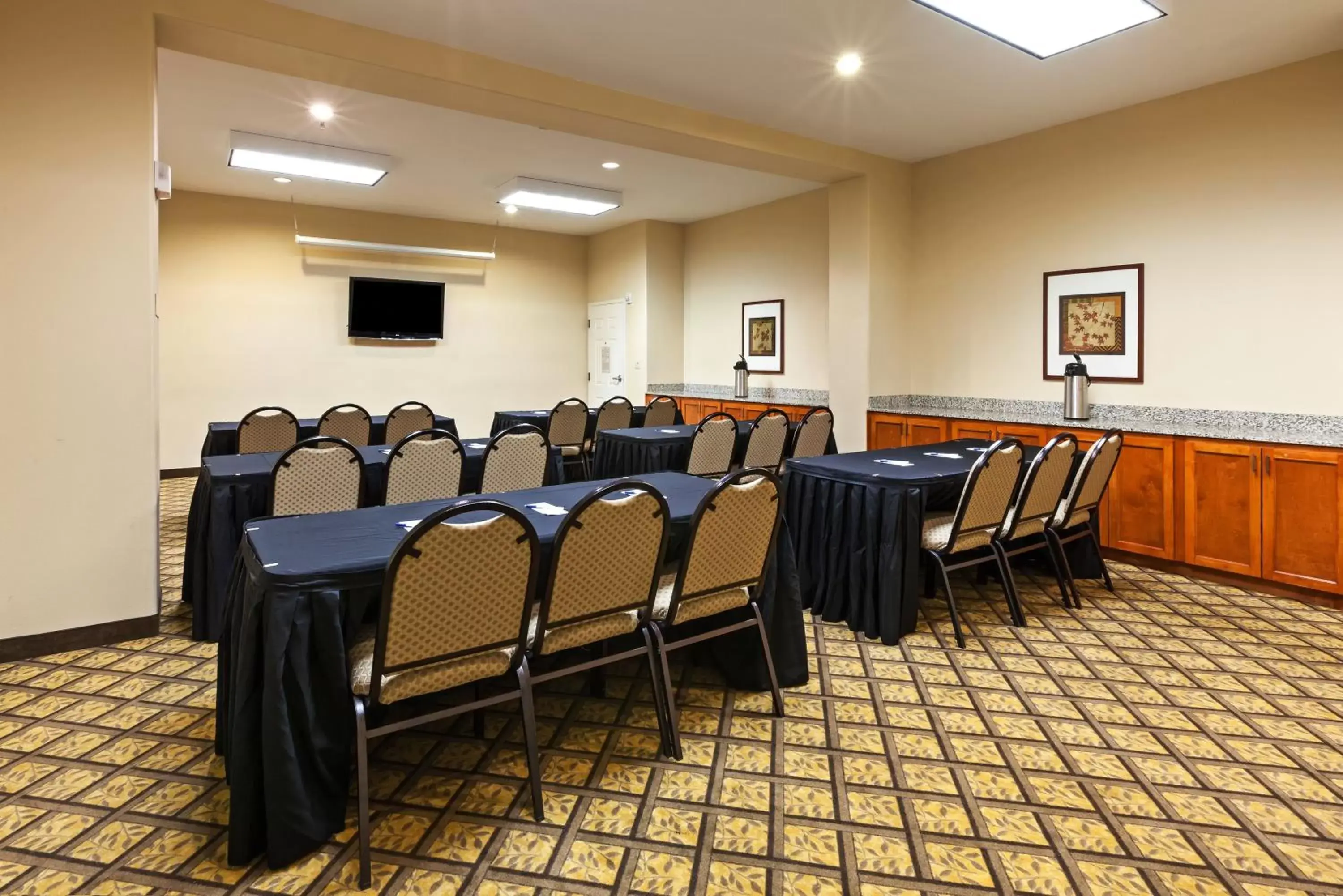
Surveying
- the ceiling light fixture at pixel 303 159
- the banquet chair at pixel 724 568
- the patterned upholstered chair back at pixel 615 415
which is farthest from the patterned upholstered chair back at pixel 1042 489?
the ceiling light fixture at pixel 303 159

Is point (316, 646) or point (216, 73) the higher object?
point (216, 73)

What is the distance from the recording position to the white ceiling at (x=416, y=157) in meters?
4.99

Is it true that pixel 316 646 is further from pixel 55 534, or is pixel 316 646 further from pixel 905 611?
pixel 905 611

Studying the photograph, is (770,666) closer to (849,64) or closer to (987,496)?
(987,496)

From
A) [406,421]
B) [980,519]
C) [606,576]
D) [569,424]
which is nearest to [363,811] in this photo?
[606,576]

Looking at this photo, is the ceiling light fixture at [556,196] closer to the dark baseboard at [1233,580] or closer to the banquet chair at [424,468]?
the banquet chair at [424,468]

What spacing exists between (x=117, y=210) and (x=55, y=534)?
4.78 feet

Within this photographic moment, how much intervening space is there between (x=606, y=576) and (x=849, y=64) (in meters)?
3.67

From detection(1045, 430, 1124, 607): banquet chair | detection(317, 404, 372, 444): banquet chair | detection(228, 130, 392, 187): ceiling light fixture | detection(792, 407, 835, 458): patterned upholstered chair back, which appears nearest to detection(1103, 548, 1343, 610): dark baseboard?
detection(1045, 430, 1124, 607): banquet chair

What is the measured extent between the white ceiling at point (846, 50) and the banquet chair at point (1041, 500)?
2.27 metres

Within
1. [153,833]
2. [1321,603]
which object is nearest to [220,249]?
[153,833]

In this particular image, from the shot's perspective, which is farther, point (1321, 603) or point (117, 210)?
point (1321, 603)

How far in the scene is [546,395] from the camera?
10297 millimetres

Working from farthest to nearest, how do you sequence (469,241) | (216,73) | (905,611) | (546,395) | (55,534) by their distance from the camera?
(546,395)
(469,241)
(216,73)
(905,611)
(55,534)
